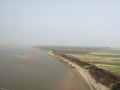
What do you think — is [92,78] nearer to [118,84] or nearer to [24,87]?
[118,84]

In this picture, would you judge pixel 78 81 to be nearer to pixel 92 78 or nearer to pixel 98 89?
pixel 92 78

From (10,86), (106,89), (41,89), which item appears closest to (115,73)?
(106,89)

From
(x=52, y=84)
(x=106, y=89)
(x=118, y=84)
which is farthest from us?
(x=52, y=84)

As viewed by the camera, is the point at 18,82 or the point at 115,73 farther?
the point at 115,73

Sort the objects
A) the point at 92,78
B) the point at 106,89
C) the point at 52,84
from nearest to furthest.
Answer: the point at 106,89 → the point at 52,84 → the point at 92,78

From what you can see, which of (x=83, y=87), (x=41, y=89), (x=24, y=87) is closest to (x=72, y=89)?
(x=83, y=87)

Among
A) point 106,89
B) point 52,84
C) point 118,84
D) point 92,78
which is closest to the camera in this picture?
point 106,89

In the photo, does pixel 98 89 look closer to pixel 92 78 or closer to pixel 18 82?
pixel 92 78
